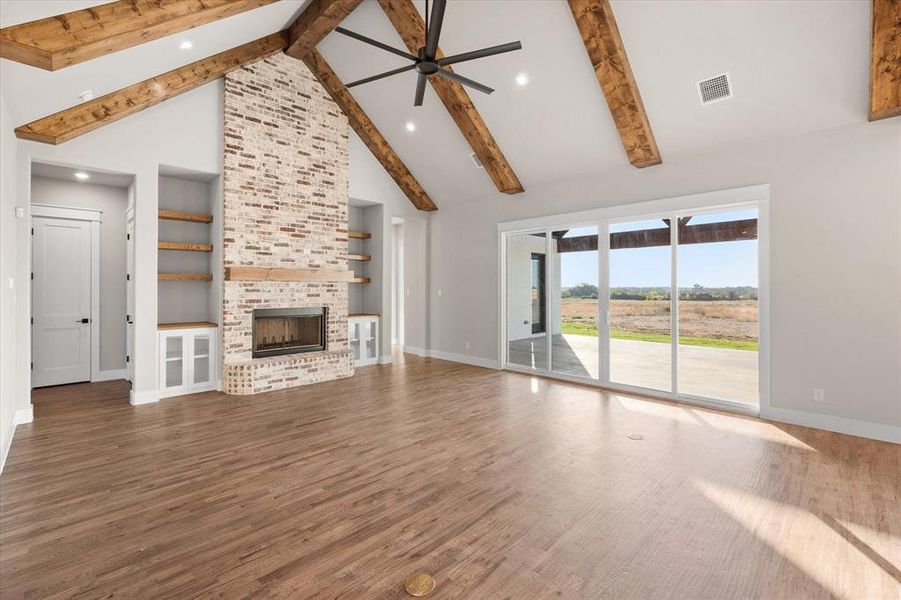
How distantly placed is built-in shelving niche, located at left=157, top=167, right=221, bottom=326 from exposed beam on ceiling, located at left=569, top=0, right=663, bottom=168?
5.02 metres

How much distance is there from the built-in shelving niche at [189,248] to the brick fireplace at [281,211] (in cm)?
38

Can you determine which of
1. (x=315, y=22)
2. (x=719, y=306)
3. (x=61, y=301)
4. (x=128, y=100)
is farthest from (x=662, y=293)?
(x=61, y=301)

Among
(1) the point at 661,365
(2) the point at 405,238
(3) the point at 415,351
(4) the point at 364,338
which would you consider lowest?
(3) the point at 415,351

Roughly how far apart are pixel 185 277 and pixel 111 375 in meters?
2.20

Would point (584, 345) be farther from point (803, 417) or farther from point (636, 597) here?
point (636, 597)

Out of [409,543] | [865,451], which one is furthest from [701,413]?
[409,543]

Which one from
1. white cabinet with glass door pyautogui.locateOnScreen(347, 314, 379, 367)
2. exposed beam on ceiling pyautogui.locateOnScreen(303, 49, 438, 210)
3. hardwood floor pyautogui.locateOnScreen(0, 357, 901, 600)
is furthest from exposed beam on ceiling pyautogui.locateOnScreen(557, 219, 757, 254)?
white cabinet with glass door pyautogui.locateOnScreen(347, 314, 379, 367)

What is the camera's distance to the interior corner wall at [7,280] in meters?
3.45

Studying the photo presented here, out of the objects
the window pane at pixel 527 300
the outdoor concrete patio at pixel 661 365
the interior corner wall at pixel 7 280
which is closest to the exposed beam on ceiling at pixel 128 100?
the interior corner wall at pixel 7 280

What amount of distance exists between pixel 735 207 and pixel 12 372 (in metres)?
7.70

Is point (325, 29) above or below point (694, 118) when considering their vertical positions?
above

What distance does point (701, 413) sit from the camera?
4852 millimetres

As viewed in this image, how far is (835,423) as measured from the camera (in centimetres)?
425

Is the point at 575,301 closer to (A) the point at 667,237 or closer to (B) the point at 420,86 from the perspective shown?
(A) the point at 667,237
